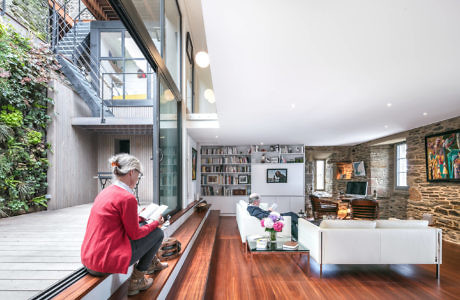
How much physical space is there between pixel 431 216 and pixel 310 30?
18.0ft

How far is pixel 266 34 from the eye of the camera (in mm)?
2115

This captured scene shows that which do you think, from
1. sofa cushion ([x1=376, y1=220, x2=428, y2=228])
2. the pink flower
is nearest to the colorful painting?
sofa cushion ([x1=376, y1=220, x2=428, y2=228])

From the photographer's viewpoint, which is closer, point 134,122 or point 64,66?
point 64,66

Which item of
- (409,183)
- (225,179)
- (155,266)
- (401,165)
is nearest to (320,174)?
(401,165)

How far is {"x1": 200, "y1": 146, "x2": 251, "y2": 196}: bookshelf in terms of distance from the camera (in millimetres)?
8664

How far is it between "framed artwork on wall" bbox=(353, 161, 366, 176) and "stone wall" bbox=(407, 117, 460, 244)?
1.95 m

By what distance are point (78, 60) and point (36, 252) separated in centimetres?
A: 503

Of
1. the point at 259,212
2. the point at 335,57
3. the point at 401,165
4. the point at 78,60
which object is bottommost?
the point at 259,212

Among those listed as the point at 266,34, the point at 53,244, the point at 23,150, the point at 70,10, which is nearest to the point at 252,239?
the point at 53,244

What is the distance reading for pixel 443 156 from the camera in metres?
5.02

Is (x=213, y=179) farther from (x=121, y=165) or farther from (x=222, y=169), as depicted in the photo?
(x=121, y=165)

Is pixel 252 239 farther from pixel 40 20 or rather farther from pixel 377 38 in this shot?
pixel 40 20

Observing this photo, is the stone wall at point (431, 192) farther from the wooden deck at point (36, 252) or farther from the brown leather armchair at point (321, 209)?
the wooden deck at point (36, 252)

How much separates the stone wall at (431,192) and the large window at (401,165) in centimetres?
115
